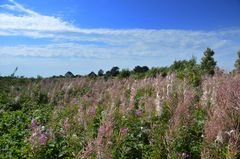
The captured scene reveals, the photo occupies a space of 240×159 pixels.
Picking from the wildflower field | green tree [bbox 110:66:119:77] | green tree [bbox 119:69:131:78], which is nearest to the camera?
the wildflower field

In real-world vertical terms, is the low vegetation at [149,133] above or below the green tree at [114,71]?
below

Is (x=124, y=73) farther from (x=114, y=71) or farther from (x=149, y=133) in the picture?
(x=149, y=133)

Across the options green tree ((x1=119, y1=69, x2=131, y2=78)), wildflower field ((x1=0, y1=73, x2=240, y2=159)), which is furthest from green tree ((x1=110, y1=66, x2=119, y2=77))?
wildflower field ((x1=0, y1=73, x2=240, y2=159))

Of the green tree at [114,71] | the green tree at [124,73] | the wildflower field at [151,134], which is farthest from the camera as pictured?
the green tree at [114,71]

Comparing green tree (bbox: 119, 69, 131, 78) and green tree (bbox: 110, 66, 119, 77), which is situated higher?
green tree (bbox: 110, 66, 119, 77)

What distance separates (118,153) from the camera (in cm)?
609

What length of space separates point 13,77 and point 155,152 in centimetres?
2080

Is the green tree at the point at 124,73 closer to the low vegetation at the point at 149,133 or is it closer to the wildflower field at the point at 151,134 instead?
the low vegetation at the point at 149,133

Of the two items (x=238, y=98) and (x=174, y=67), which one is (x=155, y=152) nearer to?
(x=238, y=98)

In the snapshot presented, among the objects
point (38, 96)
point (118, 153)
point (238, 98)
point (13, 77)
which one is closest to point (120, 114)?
point (118, 153)

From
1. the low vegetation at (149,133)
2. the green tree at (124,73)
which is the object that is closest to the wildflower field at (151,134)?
the low vegetation at (149,133)

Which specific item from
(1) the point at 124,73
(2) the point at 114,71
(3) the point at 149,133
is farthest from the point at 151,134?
(2) the point at 114,71

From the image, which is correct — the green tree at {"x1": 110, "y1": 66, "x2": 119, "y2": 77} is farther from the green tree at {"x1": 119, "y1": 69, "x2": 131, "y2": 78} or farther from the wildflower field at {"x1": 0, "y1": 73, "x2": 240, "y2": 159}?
the wildflower field at {"x1": 0, "y1": 73, "x2": 240, "y2": 159}

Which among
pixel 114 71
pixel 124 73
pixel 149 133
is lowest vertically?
pixel 149 133
